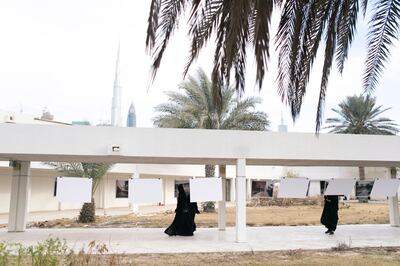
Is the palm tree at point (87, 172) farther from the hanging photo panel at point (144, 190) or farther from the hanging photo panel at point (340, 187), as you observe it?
the hanging photo panel at point (340, 187)

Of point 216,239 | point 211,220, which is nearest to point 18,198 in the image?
point 216,239

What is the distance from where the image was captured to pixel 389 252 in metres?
11.1

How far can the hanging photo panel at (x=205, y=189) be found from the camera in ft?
44.1

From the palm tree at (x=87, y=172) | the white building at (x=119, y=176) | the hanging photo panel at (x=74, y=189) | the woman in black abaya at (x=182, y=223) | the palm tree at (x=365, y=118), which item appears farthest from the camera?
the palm tree at (x=365, y=118)

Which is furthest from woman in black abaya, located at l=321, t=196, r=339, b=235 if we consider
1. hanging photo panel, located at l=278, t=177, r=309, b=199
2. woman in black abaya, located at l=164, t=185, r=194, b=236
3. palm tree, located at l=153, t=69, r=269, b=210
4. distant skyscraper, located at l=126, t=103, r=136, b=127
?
distant skyscraper, located at l=126, t=103, r=136, b=127

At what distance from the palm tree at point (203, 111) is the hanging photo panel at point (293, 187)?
28.4 feet

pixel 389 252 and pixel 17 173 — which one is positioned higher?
pixel 17 173

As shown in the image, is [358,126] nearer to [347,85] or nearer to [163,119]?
[163,119]

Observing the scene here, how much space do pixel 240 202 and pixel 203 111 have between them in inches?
434

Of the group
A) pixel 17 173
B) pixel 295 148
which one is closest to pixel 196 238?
pixel 295 148

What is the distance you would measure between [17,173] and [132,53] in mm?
12362

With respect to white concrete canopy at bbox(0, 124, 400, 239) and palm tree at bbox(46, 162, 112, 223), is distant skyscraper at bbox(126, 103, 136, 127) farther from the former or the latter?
white concrete canopy at bbox(0, 124, 400, 239)

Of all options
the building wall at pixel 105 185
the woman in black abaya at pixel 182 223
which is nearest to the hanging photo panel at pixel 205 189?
the woman in black abaya at pixel 182 223

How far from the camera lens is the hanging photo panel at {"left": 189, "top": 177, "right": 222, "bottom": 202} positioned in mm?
13445
